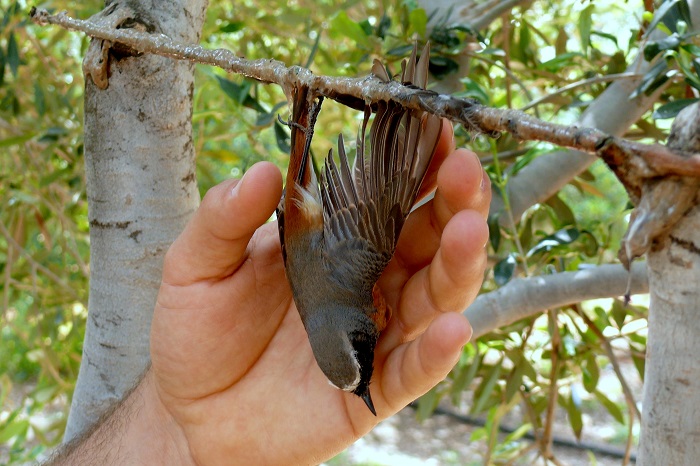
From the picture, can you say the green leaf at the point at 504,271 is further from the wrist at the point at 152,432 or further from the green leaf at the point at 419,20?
the wrist at the point at 152,432

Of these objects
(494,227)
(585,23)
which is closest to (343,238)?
(494,227)

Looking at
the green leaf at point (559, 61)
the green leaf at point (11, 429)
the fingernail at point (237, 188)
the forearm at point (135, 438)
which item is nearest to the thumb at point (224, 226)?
the fingernail at point (237, 188)

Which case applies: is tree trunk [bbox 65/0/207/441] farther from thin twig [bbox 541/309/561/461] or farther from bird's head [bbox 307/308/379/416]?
thin twig [bbox 541/309/561/461]

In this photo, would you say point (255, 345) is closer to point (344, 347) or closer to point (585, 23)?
point (344, 347)

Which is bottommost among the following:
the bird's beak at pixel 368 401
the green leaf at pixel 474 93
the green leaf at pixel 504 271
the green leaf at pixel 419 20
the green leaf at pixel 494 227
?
the bird's beak at pixel 368 401

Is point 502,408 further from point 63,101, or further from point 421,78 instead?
point 63,101

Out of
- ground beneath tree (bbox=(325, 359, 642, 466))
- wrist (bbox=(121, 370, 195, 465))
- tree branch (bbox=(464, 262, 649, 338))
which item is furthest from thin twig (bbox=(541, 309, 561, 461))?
ground beneath tree (bbox=(325, 359, 642, 466))
